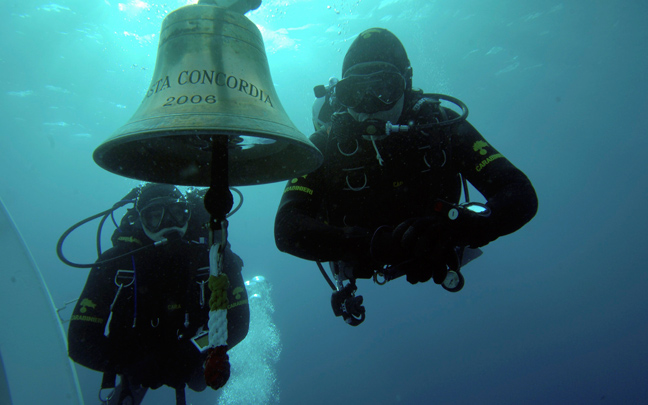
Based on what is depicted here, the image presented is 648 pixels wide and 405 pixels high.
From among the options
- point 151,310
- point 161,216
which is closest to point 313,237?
point 151,310

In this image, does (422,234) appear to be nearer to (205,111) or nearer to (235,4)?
(205,111)

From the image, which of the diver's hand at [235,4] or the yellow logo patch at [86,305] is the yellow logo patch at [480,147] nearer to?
the diver's hand at [235,4]

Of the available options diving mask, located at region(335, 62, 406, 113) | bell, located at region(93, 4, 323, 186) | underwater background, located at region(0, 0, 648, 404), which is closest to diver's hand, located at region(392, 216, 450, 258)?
bell, located at region(93, 4, 323, 186)

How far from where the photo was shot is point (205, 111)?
113 centimetres

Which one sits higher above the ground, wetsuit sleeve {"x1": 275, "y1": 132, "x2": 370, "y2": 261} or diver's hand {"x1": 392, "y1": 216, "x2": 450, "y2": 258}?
wetsuit sleeve {"x1": 275, "y1": 132, "x2": 370, "y2": 261}

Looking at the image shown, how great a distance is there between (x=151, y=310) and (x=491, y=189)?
3.62 meters

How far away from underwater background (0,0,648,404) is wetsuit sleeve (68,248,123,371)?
1.08 meters

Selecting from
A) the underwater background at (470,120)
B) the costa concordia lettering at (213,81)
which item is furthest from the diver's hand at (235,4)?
the underwater background at (470,120)

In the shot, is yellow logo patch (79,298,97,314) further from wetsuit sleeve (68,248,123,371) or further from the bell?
the bell

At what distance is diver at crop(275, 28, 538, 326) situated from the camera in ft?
6.57

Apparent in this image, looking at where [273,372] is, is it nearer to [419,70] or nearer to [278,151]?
[419,70]

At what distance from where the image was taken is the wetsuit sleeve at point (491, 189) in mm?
1847

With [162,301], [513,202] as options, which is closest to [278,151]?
[513,202]

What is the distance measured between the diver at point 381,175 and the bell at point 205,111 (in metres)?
0.55
